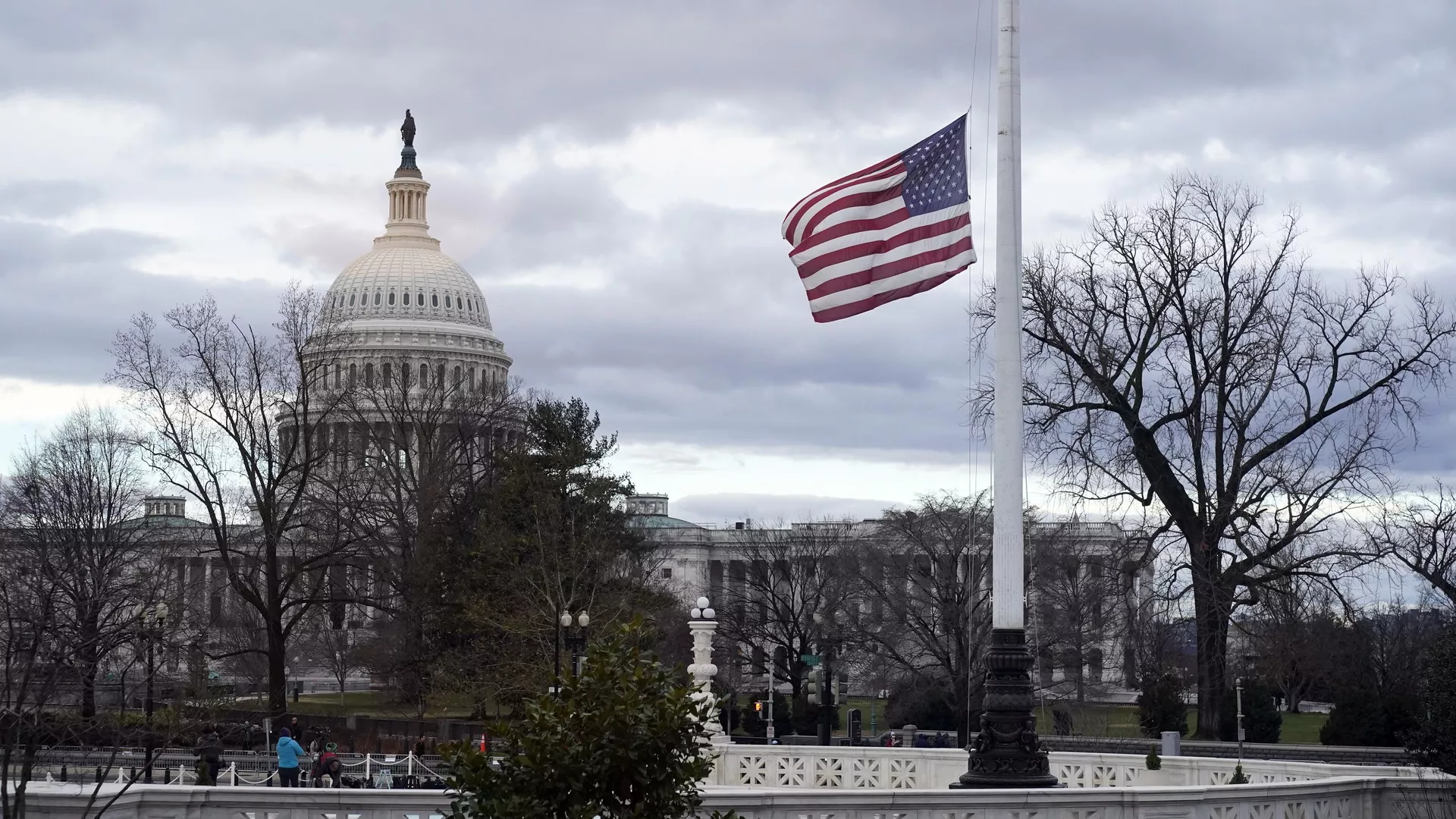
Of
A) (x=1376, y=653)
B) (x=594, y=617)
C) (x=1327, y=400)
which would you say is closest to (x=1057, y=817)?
(x=1327, y=400)

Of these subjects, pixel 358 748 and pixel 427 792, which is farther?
pixel 358 748

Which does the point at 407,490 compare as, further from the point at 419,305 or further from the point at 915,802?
the point at 419,305

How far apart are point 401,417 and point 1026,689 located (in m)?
62.7

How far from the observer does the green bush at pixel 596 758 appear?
12.3 m

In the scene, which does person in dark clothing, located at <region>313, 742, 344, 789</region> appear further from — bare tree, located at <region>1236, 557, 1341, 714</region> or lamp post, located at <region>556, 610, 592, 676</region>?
bare tree, located at <region>1236, 557, 1341, 714</region>

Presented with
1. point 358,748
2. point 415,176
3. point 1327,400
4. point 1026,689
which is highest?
point 415,176

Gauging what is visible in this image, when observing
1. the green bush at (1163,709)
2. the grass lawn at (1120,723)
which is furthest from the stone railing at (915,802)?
the grass lawn at (1120,723)

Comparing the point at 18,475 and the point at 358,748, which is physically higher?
the point at 18,475

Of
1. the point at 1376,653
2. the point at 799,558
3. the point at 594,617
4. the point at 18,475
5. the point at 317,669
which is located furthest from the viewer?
the point at 317,669

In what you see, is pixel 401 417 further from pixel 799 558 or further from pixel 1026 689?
pixel 1026 689

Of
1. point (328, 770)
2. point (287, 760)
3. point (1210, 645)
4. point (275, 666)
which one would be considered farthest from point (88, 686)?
point (1210, 645)

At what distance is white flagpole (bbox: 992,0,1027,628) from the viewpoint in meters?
20.3

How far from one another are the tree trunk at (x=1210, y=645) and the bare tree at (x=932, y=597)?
25.8ft

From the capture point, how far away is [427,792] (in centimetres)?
1625
